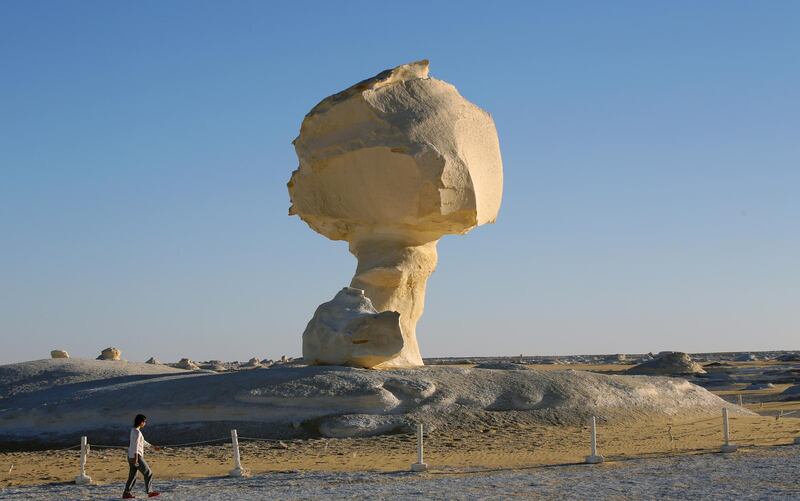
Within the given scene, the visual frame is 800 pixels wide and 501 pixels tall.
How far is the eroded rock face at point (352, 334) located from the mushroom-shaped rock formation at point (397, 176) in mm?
1534

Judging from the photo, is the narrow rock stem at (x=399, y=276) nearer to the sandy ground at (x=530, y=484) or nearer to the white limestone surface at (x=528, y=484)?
the white limestone surface at (x=528, y=484)

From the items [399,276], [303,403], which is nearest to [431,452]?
[303,403]

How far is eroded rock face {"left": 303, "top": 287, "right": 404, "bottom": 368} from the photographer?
18.3m

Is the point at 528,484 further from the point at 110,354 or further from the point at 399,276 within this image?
the point at 110,354

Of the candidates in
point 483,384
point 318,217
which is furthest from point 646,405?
point 318,217

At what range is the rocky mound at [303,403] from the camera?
54.5ft

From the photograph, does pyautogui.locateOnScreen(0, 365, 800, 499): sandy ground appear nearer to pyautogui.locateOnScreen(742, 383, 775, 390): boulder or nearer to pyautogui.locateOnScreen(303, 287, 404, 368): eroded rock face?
pyautogui.locateOnScreen(303, 287, 404, 368): eroded rock face

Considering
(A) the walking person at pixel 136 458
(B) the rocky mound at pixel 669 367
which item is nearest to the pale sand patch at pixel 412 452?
(A) the walking person at pixel 136 458

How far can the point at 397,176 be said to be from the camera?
20.8 metres

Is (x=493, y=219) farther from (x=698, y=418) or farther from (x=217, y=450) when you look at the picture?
(x=217, y=450)

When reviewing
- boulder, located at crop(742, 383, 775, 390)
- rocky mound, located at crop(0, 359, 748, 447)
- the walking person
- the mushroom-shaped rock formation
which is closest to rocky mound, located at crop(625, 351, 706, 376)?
boulder, located at crop(742, 383, 775, 390)

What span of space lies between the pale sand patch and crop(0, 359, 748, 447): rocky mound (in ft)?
1.36

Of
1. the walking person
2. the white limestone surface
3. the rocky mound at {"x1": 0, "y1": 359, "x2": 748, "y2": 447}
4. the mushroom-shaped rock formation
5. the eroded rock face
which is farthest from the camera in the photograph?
the mushroom-shaped rock formation

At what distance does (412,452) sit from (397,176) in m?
7.06
